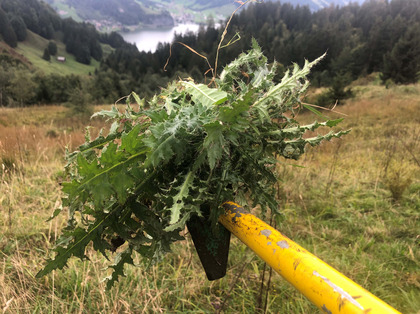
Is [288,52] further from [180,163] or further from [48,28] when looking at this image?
[48,28]

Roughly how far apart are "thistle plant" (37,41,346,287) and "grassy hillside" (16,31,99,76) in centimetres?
11112

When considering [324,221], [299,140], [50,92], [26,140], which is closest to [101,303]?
[299,140]

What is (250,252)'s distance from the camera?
3.22 meters

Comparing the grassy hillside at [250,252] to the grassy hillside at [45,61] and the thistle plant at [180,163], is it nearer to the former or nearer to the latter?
the thistle plant at [180,163]

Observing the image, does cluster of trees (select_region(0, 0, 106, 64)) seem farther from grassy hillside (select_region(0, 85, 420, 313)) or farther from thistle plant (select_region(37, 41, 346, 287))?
thistle plant (select_region(37, 41, 346, 287))

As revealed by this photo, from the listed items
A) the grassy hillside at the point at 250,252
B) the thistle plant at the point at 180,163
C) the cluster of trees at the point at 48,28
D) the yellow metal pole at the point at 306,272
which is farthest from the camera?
the cluster of trees at the point at 48,28

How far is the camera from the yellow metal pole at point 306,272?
0.68 metres

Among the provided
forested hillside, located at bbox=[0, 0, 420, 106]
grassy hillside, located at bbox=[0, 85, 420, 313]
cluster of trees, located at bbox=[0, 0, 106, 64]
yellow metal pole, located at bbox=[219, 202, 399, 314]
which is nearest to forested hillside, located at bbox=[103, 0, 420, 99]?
forested hillside, located at bbox=[0, 0, 420, 106]

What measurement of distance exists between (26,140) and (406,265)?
8.48 metres

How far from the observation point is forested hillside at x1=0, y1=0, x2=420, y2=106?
136 ft

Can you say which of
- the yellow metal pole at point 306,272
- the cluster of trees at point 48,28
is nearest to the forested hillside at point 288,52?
the cluster of trees at point 48,28

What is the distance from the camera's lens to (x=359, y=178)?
17.8 feet

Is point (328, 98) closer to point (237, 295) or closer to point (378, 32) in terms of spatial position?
point (237, 295)

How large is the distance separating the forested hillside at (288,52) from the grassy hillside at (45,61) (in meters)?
4.76
